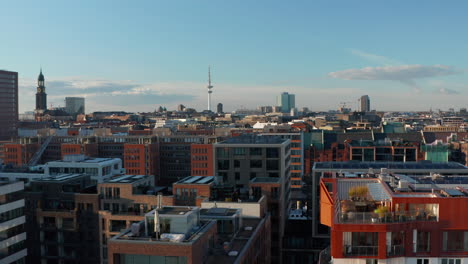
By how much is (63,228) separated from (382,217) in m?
56.7

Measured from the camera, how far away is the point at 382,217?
28344mm

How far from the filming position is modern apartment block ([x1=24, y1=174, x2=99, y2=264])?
71.7 m

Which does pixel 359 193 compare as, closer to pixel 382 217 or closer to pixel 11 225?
pixel 382 217

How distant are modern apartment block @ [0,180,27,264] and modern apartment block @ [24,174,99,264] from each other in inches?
334

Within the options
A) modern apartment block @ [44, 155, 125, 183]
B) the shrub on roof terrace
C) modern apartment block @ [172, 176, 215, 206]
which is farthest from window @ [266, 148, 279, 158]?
the shrub on roof terrace

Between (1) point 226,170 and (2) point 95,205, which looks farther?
(1) point 226,170

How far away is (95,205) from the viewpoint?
71.8 meters

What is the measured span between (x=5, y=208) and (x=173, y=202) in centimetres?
2283

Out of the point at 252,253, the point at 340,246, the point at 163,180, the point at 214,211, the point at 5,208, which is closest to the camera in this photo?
the point at 340,246

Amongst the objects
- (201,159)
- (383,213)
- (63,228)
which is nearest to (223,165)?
(63,228)

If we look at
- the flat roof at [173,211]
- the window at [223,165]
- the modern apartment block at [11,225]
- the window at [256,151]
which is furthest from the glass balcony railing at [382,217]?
the window at [223,165]

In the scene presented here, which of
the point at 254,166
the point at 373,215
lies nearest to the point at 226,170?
the point at 254,166

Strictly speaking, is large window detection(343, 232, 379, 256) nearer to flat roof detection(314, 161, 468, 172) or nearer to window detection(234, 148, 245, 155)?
flat roof detection(314, 161, 468, 172)

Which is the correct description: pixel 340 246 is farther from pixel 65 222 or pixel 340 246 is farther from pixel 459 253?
pixel 65 222
